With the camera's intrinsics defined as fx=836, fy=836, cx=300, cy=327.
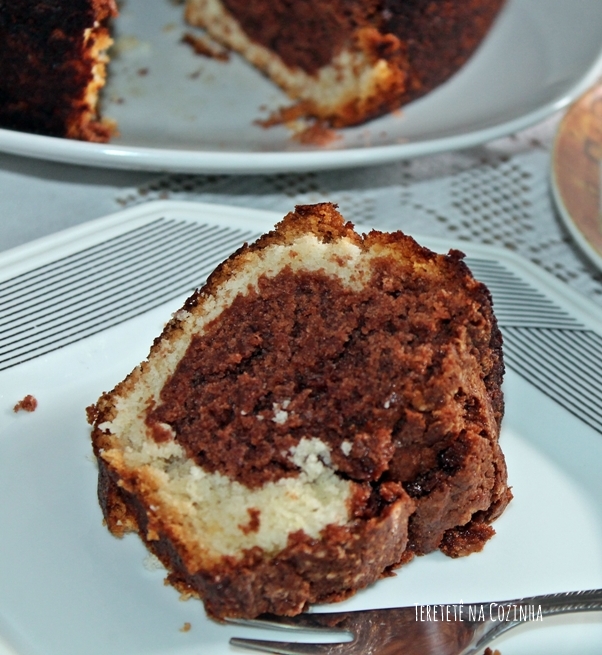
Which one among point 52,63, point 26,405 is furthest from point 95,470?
point 52,63

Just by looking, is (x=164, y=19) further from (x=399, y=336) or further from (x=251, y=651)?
(x=251, y=651)

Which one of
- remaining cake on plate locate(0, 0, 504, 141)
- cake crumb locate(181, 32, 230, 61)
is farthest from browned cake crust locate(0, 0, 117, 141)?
cake crumb locate(181, 32, 230, 61)

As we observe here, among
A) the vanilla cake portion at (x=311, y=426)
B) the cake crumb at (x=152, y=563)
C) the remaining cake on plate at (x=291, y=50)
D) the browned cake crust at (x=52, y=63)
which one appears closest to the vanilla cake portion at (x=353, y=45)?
the remaining cake on plate at (x=291, y=50)

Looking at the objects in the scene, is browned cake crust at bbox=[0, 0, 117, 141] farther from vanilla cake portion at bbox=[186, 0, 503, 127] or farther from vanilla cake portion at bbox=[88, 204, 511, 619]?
vanilla cake portion at bbox=[88, 204, 511, 619]

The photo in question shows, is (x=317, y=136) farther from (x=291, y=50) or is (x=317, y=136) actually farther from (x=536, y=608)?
(x=536, y=608)

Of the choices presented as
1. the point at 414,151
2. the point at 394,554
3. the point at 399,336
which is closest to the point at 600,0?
the point at 414,151

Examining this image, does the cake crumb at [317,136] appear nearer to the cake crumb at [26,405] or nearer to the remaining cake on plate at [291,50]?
the remaining cake on plate at [291,50]
